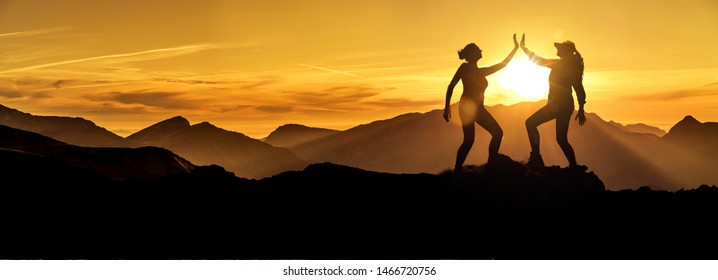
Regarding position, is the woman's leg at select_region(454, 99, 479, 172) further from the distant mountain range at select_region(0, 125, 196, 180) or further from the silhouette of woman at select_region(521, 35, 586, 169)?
the distant mountain range at select_region(0, 125, 196, 180)

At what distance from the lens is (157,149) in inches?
1104

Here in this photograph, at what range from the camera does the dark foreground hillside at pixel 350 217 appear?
15.0m

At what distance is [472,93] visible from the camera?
53.8 ft

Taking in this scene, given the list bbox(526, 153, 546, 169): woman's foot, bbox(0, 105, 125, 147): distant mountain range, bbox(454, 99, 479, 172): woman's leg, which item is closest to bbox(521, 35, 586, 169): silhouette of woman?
bbox(526, 153, 546, 169): woman's foot

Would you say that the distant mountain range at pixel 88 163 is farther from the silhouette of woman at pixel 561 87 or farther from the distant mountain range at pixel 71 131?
the distant mountain range at pixel 71 131

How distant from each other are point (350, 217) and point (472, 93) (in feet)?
11.3

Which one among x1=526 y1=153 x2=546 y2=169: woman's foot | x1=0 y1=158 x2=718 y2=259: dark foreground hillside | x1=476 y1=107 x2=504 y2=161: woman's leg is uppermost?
x1=476 y1=107 x2=504 y2=161: woman's leg

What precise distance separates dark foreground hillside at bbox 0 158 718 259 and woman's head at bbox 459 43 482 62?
7.74 ft

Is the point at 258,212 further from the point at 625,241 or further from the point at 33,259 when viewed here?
the point at 625,241

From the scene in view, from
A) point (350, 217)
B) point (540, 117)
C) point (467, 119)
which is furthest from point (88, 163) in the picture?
point (540, 117)

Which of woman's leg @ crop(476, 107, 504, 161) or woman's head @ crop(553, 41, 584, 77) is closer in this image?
woman's leg @ crop(476, 107, 504, 161)

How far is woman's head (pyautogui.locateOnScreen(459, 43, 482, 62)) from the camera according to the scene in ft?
53.9

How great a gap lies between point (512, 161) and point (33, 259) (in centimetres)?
951

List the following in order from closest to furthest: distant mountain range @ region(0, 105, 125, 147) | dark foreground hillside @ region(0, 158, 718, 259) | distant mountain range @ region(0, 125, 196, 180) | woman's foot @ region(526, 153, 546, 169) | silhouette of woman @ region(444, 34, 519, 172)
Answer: dark foreground hillside @ region(0, 158, 718, 259) < silhouette of woman @ region(444, 34, 519, 172) < woman's foot @ region(526, 153, 546, 169) < distant mountain range @ region(0, 125, 196, 180) < distant mountain range @ region(0, 105, 125, 147)
